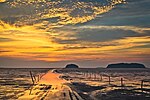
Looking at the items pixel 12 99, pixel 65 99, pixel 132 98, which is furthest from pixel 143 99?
pixel 12 99

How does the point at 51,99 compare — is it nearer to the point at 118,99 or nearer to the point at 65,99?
the point at 65,99

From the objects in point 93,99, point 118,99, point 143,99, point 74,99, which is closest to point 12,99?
point 74,99

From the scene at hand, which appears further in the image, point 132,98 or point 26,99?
point 132,98

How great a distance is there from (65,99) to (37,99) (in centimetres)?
324

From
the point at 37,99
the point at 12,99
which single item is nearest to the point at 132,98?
the point at 37,99

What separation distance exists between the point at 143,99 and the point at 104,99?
188 inches

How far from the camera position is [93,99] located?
34406mm

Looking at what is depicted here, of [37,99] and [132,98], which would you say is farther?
[132,98]

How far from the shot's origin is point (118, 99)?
3488 cm

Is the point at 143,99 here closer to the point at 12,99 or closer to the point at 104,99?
the point at 104,99

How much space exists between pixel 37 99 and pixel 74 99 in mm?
4267

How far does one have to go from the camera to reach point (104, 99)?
3491 centimetres

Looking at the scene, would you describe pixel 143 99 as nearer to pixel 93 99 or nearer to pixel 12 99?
pixel 93 99

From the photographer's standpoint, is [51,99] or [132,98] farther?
[132,98]
